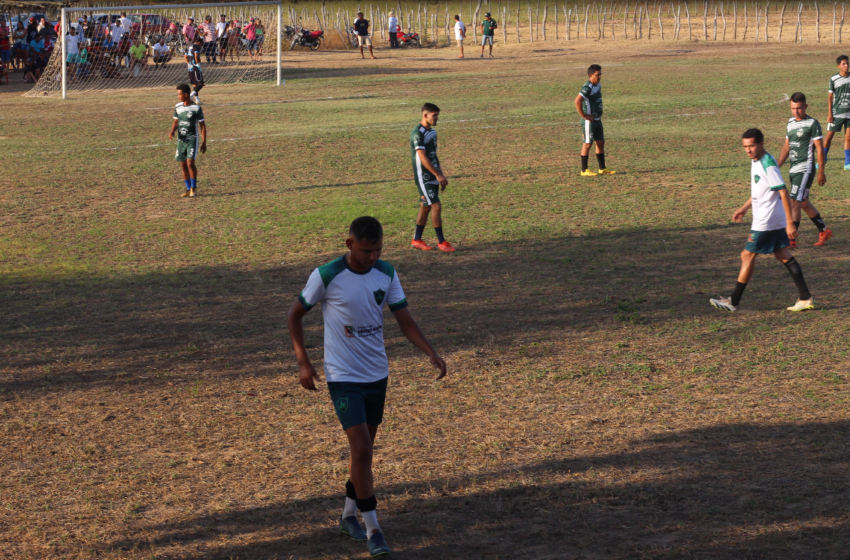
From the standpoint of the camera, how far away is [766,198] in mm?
9422

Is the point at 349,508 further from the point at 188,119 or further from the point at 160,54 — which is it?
the point at 160,54

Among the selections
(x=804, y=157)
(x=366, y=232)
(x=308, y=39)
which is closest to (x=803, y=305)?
(x=804, y=157)

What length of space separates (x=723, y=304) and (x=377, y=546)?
6.04 metres

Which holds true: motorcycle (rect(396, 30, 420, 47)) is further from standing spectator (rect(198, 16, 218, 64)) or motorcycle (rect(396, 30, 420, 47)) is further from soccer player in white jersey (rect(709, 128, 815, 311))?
soccer player in white jersey (rect(709, 128, 815, 311))

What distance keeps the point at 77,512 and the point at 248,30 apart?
43.7m

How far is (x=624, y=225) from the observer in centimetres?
1390

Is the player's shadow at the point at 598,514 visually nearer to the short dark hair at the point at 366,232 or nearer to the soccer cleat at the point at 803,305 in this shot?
the short dark hair at the point at 366,232

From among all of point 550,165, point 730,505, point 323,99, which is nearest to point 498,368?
point 730,505

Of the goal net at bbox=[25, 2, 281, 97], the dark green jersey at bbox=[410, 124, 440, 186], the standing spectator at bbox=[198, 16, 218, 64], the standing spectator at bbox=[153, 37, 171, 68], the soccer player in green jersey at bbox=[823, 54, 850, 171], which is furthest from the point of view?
the standing spectator at bbox=[198, 16, 218, 64]

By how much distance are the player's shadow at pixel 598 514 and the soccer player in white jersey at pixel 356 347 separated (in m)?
0.51

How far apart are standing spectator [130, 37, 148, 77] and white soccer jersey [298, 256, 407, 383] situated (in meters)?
39.4

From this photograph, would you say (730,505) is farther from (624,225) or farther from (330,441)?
(624,225)

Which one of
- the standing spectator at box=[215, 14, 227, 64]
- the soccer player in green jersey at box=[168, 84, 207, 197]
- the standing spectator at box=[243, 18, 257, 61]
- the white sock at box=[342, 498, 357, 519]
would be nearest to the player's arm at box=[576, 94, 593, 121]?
the soccer player in green jersey at box=[168, 84, 207, 197]

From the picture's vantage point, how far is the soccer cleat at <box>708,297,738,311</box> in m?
9.88
